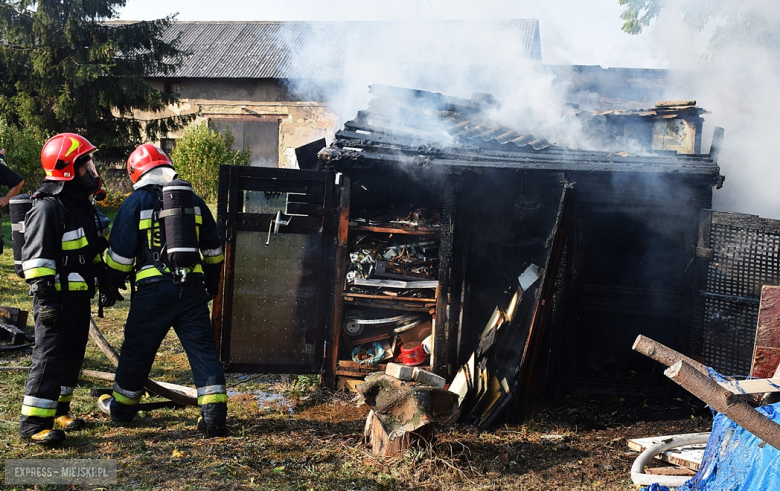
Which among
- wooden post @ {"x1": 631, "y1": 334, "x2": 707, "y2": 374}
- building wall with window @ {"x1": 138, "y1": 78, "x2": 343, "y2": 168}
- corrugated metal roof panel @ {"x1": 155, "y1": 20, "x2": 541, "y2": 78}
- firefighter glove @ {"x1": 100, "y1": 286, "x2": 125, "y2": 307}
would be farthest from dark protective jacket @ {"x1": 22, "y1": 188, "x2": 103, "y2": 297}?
building wall with window @ {"x1": 138, "y1": 78, "x2": 343, "y2": 168}

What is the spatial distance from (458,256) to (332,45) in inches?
608

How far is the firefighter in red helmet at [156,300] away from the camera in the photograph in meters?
4.60

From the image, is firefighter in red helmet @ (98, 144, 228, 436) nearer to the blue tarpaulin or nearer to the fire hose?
the fire hose

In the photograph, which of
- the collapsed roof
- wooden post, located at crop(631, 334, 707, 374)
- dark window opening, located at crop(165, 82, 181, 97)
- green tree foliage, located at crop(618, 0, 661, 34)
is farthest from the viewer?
dark window opening, located at crop(165, 82, 181, 97)

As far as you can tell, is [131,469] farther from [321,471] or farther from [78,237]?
[78,237]

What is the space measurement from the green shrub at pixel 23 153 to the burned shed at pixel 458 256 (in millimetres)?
13911

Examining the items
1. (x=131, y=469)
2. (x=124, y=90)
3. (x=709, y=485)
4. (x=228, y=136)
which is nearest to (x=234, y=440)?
(x=131, y=469)

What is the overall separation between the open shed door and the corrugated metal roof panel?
325 inches

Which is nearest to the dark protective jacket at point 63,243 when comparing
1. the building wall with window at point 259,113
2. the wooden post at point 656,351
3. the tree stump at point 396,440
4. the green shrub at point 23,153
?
the tree stump at point 396,440

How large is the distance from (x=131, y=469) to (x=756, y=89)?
34.7 feet

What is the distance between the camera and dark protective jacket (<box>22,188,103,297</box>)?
4367 mm

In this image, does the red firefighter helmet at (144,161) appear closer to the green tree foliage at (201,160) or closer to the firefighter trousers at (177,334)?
the firefighter trousers at (177,334)

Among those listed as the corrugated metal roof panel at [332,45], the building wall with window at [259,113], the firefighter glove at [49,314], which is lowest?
the firefighter glove at [49,314]

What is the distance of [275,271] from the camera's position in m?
6.04
